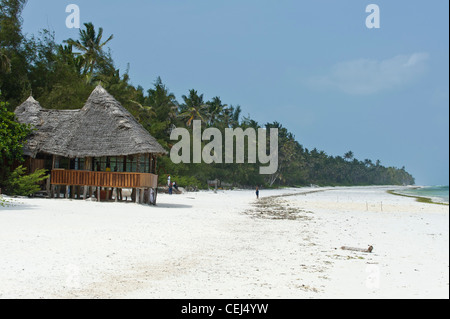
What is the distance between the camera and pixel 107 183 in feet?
69.3

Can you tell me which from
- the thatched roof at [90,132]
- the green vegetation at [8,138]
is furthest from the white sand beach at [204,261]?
the thatched roof at [90,132]

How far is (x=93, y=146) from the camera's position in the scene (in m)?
21.5

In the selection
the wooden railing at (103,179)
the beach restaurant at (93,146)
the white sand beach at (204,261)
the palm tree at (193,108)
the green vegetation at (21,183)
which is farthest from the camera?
the palm tree at (193,108)

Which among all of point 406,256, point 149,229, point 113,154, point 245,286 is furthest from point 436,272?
point 113,154

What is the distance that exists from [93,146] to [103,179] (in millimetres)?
1769

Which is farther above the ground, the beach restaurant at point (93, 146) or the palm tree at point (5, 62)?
the palm tree at point (5, 62)

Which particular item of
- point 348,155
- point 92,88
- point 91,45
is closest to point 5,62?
point 92,88

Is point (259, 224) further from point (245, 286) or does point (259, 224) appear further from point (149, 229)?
point (245, 286)

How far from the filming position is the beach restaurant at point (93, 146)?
2105cm

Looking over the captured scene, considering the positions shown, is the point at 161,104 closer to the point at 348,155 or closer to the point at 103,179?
the point at 103,179

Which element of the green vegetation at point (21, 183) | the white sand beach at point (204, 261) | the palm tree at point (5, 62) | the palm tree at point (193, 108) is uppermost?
the palm tree at point (193, 108)

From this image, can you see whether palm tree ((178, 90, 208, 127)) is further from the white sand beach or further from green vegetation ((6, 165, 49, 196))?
the white sand beach

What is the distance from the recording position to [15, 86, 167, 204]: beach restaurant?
69.1 ft

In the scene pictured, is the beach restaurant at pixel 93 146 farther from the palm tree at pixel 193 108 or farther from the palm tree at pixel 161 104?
the palm tree at pixel 193 108
